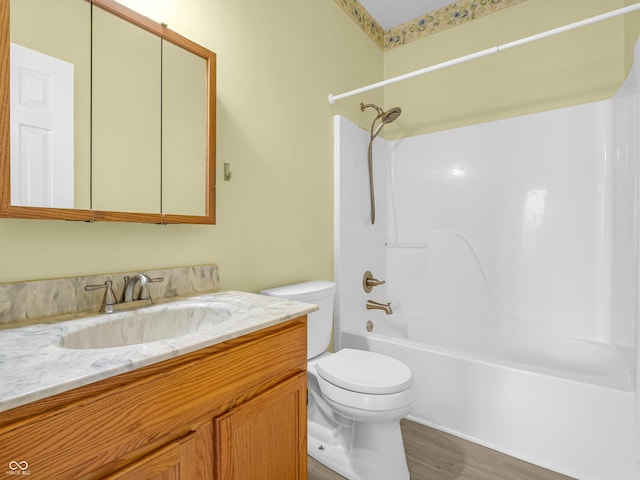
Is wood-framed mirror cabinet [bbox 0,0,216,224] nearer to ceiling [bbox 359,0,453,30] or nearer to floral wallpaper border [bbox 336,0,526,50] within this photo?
floral wallpaper border [bbox 336,0,526,50]

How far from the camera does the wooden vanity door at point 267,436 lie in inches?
30.8

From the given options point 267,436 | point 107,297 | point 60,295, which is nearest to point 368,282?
point 267,436

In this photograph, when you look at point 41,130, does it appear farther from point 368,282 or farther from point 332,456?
point 368,282

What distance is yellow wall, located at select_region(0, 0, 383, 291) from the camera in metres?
1.01

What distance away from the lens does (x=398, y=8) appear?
7.88ft

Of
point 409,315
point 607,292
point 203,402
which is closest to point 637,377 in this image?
point 607,292

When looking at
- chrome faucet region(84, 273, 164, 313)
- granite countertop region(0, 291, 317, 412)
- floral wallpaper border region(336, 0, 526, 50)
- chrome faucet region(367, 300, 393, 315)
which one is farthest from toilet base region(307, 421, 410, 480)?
floral wallpaper border region(336, 0, 526, 50)

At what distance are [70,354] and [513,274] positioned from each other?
2350 millimetres

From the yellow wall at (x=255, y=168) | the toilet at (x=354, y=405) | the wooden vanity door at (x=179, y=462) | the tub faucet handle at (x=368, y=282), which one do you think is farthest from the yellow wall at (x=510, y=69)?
the wooden vanity door at (x=179, y=462)

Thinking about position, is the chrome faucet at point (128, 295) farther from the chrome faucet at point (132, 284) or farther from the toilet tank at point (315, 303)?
the toilet tank at point (315, 303)

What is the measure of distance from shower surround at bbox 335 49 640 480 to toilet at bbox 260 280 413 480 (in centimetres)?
45

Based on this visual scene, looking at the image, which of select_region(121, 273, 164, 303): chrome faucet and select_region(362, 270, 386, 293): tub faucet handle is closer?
select_region(121, 273, 164, 303): chrome faucet

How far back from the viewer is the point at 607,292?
191cm

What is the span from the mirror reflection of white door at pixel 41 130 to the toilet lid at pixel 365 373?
43.8 inches
